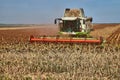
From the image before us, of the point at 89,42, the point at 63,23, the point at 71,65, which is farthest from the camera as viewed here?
the point at 63,23

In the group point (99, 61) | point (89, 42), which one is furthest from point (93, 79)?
point (89, 42)

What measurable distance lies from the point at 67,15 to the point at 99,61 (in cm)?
1400

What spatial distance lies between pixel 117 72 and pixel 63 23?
1457cm

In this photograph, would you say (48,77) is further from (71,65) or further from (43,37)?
(43,37)

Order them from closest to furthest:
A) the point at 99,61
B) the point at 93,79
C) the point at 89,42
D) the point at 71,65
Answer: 1. the point at 93,79
2. the point at 71,65
3. the point at 99,61
4. the point at 89,42

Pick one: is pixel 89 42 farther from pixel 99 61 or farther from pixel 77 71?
pixel 77 71

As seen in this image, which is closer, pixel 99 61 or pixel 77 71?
pixel 77 71

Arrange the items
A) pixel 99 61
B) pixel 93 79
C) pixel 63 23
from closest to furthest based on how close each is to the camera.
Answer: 1. pixel 93 79
2. pixel 99 61
3. pixel 63 23

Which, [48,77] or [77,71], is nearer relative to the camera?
[48,77]

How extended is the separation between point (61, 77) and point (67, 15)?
54.8ft

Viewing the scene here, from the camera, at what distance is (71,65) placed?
36.3ft

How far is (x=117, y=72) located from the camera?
32.5ft

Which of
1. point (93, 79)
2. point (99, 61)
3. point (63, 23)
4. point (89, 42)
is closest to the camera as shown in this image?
point (93, 79)

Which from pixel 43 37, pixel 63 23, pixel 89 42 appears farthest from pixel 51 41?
pixel 63 23
